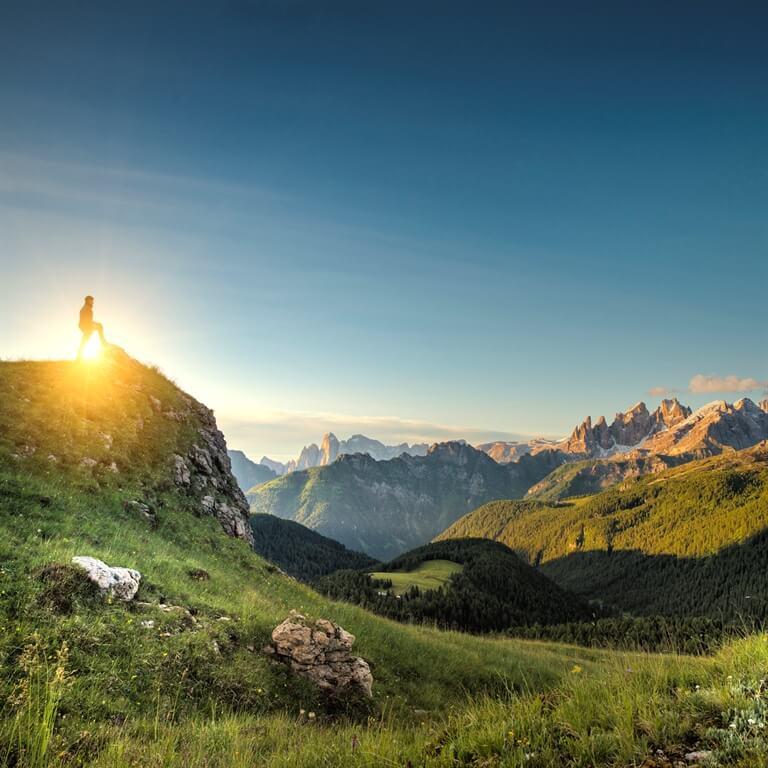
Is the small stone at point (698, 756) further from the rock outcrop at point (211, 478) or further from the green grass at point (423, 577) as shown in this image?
the green grass at point (423, 577)

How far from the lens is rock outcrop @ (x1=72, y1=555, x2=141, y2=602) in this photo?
512 inches

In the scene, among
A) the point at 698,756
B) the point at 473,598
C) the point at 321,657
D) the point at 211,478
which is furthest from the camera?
the point at 473,598

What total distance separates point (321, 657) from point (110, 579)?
25.0 feet

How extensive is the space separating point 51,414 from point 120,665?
66.9 ft

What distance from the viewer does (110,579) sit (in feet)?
44.1

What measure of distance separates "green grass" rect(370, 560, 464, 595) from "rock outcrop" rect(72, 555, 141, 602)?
13419cm

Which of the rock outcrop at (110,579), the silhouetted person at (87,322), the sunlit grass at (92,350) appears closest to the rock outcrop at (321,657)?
the rock outcrop at (110,579)

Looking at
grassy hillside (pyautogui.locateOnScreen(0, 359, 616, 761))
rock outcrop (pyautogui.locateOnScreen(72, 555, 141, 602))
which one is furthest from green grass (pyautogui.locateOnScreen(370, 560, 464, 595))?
rock outcrop (pyautogui.locateOnScreen(72, 555, 141, 602))

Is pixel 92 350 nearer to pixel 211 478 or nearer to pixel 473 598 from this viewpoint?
pixel 211 478

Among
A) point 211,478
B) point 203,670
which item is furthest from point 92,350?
point 203,670

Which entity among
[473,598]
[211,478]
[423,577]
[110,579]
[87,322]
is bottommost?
[423,577]

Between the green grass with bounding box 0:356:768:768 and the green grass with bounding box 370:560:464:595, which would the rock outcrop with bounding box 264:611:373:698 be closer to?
the green grass with bounding box 0:356:768:768

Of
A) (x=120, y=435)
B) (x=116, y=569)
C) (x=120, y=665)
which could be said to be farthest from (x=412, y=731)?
(x=120, y=435)

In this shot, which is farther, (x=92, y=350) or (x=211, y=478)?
(x=211, y=478)
